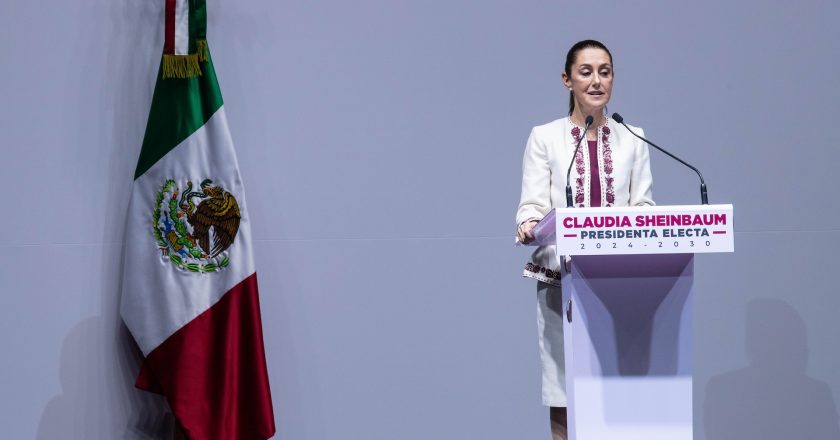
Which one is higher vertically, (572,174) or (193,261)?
(572,174)

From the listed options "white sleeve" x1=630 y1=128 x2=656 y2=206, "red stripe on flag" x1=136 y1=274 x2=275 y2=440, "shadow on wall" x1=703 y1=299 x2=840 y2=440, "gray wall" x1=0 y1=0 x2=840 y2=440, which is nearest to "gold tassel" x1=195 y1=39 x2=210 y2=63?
"gray wall" x1=0 y1=0 x2=840 y2=440

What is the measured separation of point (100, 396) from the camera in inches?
142

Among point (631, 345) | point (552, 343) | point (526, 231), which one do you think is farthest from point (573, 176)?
point (631, 345)

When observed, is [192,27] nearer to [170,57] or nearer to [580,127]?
[170,57]

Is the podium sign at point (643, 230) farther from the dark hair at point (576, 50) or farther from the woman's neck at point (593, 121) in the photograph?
the dark hair at point (576, 50)

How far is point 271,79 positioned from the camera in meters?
3.75

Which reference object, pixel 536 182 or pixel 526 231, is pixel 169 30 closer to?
pixel 536 182

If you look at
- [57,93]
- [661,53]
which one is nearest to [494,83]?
[661,53]

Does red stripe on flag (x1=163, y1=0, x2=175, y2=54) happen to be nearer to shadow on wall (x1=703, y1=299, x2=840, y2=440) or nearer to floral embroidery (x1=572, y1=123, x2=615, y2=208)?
floral embroidery (x1=572, y1=123, x2=615, y2=208)

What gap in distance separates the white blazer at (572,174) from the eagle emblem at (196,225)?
1.26 meters

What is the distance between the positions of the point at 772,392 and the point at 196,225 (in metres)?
2.50

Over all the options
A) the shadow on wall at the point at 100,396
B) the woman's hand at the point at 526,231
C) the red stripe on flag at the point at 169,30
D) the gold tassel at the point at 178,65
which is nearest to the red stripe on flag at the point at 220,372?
the shadow on wall at the point at 100,396

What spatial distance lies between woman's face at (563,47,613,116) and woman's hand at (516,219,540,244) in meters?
0.47

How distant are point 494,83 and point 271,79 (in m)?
0.90
